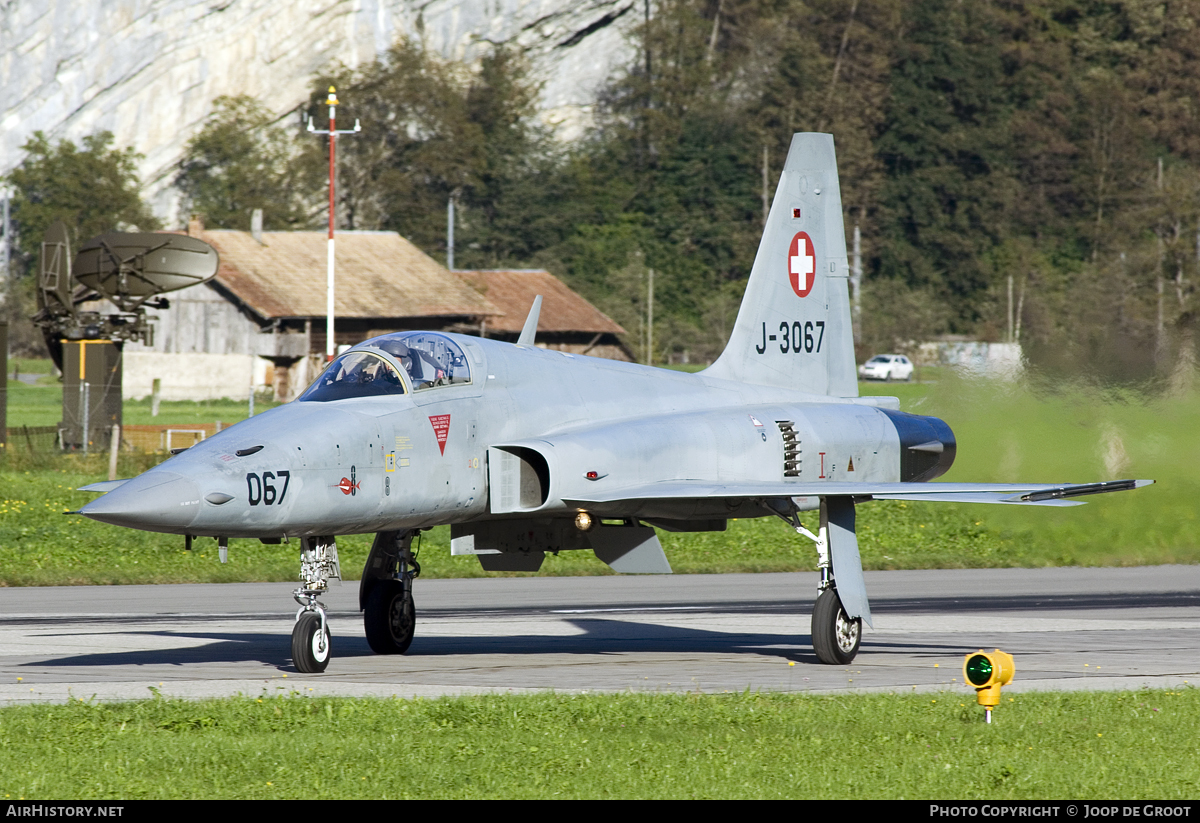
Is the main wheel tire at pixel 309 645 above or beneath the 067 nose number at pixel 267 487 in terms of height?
beneath

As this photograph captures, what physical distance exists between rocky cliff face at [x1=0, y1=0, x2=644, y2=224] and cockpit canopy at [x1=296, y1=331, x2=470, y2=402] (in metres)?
87.0

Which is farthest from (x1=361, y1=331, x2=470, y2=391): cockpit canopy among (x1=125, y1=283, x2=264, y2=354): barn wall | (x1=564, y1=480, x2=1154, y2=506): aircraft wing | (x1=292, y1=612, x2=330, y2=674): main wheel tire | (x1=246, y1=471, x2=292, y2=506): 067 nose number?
(x1=125, y1=283, x2=264, y2=354): barn wall

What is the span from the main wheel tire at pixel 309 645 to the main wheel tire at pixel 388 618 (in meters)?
1.71

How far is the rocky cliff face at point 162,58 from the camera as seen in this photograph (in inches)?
3644

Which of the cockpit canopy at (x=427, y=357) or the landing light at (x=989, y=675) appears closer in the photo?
the landing light at (x=989, y=675)

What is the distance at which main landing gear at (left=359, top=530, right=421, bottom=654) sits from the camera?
45.0 ft

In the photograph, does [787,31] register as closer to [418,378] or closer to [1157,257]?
[1157,257]

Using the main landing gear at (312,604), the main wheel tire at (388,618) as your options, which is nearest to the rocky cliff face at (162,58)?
the main wheel tire at (388,618)

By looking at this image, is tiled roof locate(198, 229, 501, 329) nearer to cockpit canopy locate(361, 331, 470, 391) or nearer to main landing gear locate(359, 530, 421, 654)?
main landing gear locate(359, 530, 421, 654)

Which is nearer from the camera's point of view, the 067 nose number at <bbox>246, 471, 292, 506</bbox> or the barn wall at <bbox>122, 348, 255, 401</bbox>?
the 067 nose number at <bbox>246, 471, 292, 506</bbox>

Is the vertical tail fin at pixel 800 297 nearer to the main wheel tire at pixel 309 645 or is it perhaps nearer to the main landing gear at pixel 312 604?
the main landing gear at pixel 312 604

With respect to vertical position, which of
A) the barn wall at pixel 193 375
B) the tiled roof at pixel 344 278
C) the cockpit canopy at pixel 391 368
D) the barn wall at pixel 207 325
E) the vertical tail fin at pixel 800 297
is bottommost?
the cockpit canopy at pixel 391 368

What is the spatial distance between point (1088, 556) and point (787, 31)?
78.9m

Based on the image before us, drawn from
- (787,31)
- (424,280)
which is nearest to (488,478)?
(424,280)
